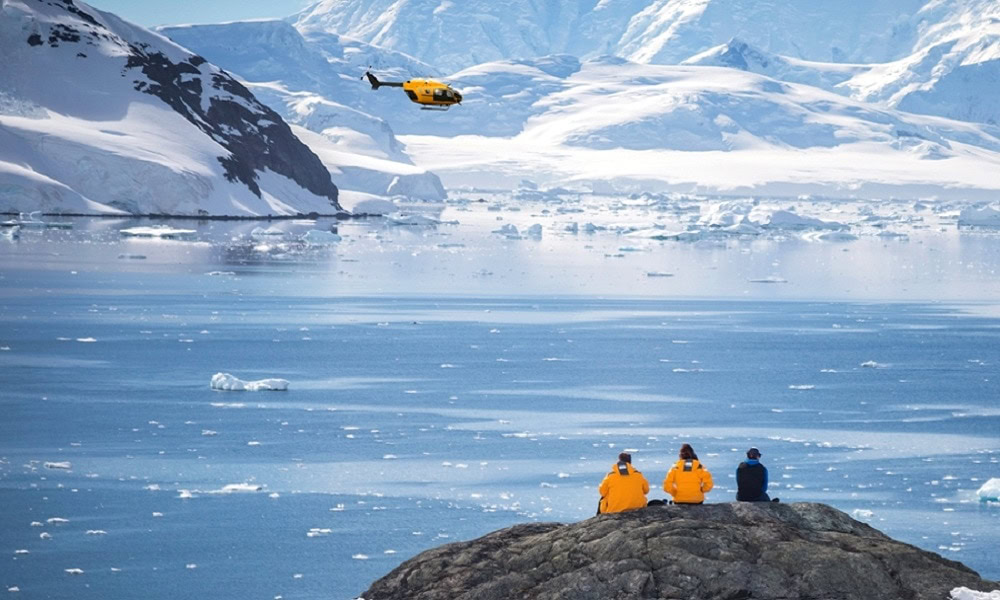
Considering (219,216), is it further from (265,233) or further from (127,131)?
(265,233)

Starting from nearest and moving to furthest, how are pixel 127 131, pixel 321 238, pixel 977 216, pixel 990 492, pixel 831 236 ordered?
pixel 990 492, pixel 321 238, pixel 831 236, pixel 127 131, pixel 977 216

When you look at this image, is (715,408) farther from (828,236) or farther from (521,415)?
(828,236)

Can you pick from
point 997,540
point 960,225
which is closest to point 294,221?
point 960,225

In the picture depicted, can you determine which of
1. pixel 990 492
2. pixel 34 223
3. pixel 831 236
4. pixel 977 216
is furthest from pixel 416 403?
pixel 977 216

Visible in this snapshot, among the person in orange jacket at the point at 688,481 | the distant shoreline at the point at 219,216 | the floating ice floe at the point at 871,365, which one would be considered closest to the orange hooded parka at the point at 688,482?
the person in orange jacket at the point at 688,481

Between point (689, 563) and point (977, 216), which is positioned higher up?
point (977, 216)

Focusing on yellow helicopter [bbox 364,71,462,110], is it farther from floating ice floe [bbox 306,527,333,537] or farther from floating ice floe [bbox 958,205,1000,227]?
floating ice floe [bbox 958,205,1000,227]
